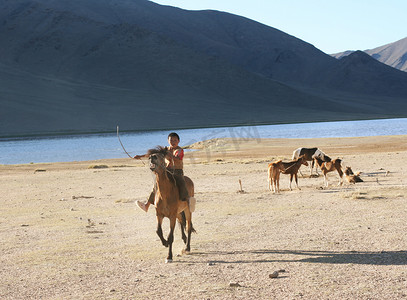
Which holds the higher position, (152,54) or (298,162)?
(152,54)

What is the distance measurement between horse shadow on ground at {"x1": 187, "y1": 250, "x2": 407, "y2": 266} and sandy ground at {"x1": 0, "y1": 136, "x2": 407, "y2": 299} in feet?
0.05

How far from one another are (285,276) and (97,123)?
349ft

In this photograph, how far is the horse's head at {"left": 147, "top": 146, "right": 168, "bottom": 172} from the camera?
829 cm

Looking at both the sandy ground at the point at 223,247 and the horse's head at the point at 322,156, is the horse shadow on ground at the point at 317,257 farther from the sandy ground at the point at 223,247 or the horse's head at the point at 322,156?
the horse's head at the point at 322,156

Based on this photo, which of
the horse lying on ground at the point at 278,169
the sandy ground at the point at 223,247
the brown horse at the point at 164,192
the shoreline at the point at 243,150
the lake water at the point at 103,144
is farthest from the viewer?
the lake water at the point at 103,144

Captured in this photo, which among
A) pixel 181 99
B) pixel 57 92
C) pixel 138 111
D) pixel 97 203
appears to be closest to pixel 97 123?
pixel 138 111

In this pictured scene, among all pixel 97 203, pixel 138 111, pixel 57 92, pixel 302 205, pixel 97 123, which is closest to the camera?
pixel 302 205

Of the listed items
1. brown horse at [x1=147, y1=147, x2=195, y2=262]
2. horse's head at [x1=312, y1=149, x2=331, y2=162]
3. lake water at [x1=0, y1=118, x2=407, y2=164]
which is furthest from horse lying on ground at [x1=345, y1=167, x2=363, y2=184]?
lake water at [x1=0, y1=118, x2=407, y2=164]

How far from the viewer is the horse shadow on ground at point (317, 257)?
820 cm

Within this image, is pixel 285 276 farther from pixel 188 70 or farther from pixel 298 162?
pixel 188 70

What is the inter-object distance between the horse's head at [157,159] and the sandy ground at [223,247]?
1437 millimetres

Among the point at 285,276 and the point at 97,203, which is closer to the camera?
the point at 285,276

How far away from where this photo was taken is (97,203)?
16.2m

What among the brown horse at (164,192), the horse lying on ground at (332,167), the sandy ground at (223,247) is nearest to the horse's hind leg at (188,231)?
the sandy ground at (223,247)
